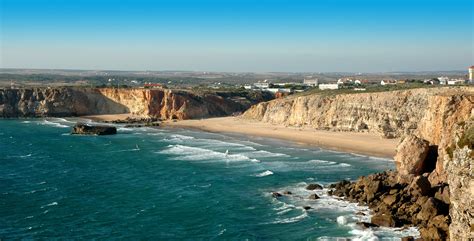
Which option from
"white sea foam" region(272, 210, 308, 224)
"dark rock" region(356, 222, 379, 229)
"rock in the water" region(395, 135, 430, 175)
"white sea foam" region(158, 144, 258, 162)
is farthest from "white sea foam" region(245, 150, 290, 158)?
"dark rock" region(356, 222, 379, 229)

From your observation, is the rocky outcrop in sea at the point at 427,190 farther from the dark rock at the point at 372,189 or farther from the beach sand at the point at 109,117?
the beach sand at the point at 109,117

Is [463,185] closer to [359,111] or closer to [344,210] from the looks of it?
[344,210]

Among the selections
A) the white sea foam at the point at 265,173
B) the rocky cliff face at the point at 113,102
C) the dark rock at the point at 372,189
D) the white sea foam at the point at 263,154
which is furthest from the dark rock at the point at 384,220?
the rocky cliff face at the point at 113,102

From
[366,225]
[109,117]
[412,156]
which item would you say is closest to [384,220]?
[366,225]

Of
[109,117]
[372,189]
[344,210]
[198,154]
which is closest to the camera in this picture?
[344,210]

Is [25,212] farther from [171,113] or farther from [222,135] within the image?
[171,113]

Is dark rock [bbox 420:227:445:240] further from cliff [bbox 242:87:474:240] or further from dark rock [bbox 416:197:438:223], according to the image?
dark rock [bbox 416:197:438:223]

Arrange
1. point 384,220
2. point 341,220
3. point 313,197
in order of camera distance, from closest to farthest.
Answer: point 384,220 < point 341,220 < point 313,197

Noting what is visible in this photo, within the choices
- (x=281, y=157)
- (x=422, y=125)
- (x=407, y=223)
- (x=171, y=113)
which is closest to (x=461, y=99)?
(x=422, y=125)
